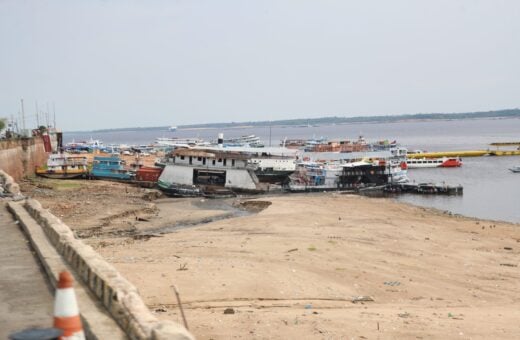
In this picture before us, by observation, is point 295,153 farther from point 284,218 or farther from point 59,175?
point 284,218

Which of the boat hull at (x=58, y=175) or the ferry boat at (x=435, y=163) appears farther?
the ferry boat at (x=435, y=163)

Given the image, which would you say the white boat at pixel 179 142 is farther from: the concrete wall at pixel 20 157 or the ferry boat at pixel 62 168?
the concrete wall at pixel 20 157

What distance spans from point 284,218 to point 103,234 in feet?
35.6

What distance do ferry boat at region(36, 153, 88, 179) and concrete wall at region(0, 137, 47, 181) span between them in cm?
137

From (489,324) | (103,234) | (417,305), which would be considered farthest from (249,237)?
(489,324)

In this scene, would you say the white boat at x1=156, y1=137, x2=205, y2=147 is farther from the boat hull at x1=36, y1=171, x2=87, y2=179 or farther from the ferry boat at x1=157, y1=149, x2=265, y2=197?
the boat hull at x1=36, y1=171, x2=87, y2=179

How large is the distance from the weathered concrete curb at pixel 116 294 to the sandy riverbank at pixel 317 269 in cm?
248

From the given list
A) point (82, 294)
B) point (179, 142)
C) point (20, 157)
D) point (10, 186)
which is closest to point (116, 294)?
point (82, 294)

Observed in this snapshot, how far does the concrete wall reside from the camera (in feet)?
141

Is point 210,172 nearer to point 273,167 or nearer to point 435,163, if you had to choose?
point 273,167

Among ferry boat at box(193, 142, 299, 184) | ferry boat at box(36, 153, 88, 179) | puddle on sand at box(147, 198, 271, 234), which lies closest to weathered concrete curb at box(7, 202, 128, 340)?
puddle on sand at box(147, 198, 271, 234)

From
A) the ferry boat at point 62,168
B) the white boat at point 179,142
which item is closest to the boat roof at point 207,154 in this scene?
the ferry boat at point 62,168

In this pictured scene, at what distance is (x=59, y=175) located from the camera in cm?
5172

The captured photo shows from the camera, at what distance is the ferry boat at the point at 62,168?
51812mm
